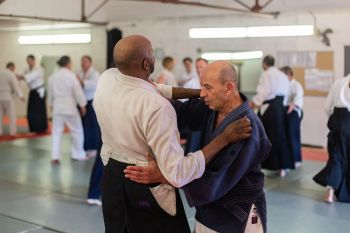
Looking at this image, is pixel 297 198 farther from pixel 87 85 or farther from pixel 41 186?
pixel 87 85

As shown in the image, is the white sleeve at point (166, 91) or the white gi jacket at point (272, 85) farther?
the white gi jacket at point (272, 85)

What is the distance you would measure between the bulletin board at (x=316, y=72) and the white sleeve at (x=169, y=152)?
6822 mm

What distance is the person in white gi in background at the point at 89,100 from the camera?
24.4ft

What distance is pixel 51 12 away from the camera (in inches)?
397

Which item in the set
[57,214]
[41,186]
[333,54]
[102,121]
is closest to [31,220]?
[57,214]

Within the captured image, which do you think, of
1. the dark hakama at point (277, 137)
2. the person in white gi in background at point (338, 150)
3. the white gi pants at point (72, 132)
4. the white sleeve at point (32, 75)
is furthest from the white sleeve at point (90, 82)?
the person in white gi in background at point (338, 150)

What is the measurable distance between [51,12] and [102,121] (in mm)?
8589

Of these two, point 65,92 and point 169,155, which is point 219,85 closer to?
point 169,155

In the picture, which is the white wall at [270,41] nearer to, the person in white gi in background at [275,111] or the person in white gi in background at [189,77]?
the person in white gi in background at [189,77]

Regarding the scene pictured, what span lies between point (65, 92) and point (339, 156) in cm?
392

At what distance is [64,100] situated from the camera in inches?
273

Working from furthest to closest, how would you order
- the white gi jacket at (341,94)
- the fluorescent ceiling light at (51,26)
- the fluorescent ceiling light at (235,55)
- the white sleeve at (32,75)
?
the fluorescent ceiling light at (51,26) < the white sleeve at (32,75) < the fluorescent ceiling light at (235,55) < the white gi jacket at (341,94)

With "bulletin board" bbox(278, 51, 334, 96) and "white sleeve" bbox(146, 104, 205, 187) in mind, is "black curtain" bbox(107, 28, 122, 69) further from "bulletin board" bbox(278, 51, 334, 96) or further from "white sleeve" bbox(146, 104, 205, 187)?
"white sleeve" bbox(146, 104, 205, 187)

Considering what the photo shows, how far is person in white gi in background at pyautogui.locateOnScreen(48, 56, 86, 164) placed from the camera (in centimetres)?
686
